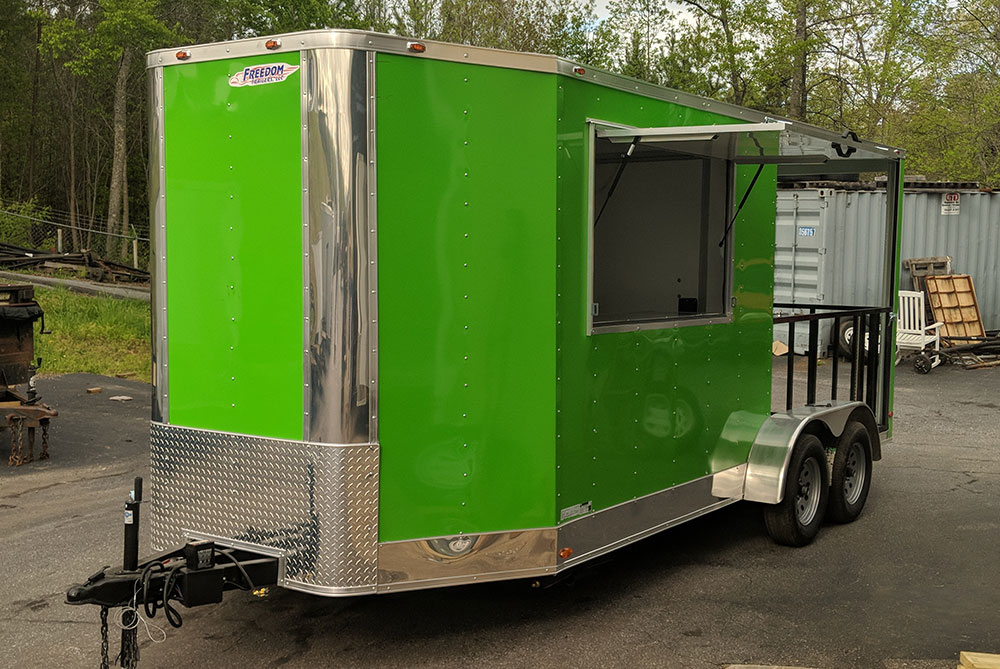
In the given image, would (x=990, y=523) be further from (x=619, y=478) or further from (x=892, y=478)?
(x=619, y=478)

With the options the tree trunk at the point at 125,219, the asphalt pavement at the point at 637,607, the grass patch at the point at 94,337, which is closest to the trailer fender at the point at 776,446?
the asphalt pavement at the point at 637,607

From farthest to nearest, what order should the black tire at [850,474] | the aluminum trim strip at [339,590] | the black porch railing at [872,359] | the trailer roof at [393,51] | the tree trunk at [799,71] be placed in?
1. the tree trunk at [799,71]
2. the black porch railing at [872,359]
3. the black tire at [850,474]
4. the aluminum trim strip at [339,590]
5. the trailer roof at [393,51]

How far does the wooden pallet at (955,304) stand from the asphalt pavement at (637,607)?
8.54m

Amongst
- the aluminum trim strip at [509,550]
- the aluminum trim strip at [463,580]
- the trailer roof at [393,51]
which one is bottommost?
the aluminum trim strip at [463,580]

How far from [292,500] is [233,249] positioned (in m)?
1.19

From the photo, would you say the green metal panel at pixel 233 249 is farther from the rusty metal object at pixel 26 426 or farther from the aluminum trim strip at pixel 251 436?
the rusty metal object at pixel 26 426

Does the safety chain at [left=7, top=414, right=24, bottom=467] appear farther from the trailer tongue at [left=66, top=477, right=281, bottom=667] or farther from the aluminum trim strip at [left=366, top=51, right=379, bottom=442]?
the aluminum trim strip at [left=366, top=51, right=379, bottom=442]

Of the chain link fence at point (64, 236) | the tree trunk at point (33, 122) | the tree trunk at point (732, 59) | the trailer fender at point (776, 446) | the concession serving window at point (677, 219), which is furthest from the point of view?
the tree trunk at point (33, 122)

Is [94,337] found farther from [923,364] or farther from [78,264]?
[923,364]

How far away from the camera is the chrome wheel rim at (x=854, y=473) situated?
286 inches

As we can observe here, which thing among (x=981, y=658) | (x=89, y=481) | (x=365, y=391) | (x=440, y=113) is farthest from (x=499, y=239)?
(x=89, y=481)

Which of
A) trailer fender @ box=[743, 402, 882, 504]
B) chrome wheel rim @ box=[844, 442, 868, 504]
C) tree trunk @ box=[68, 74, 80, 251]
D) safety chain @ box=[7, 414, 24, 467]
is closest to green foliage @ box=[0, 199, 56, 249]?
tree trunk @ box=[68, 74, 80, 251]

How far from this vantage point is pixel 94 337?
50.2 ft

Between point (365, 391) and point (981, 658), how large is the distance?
268 centimetres
